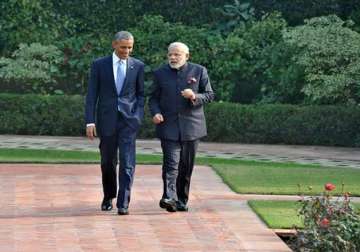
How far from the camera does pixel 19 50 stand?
24.5 meters

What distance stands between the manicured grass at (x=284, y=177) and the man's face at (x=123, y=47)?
270cm

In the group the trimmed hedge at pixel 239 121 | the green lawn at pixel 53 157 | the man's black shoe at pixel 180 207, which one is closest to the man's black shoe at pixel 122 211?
the man's black shoe at pixel 180 207

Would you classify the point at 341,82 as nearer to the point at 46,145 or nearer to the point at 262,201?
the point at 46,145

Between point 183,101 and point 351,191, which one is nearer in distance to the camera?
point 183,101

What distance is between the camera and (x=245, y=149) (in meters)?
20.8

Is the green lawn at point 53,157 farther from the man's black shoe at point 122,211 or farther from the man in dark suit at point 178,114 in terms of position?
the man's black shoe at point 122,211

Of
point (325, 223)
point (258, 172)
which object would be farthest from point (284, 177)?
point (325, 223)

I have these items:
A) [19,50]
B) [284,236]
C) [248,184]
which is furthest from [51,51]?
[284,236]

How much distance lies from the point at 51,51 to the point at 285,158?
721cm

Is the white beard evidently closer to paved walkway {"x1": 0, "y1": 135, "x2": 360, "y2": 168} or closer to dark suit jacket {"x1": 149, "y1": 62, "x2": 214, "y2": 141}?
dark suit jacket {"x1": 149, "y1": 62, "x2": 214, "y2": 141}

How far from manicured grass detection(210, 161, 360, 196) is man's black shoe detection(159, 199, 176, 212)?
1.96 meters

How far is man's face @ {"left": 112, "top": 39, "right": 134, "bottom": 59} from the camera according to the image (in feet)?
39.6

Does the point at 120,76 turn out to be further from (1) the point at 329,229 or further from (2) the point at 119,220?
(1) the point at 329,229

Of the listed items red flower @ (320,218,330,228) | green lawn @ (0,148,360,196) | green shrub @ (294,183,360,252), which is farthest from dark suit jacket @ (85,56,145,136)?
red flower @ (320,218,330,228)
